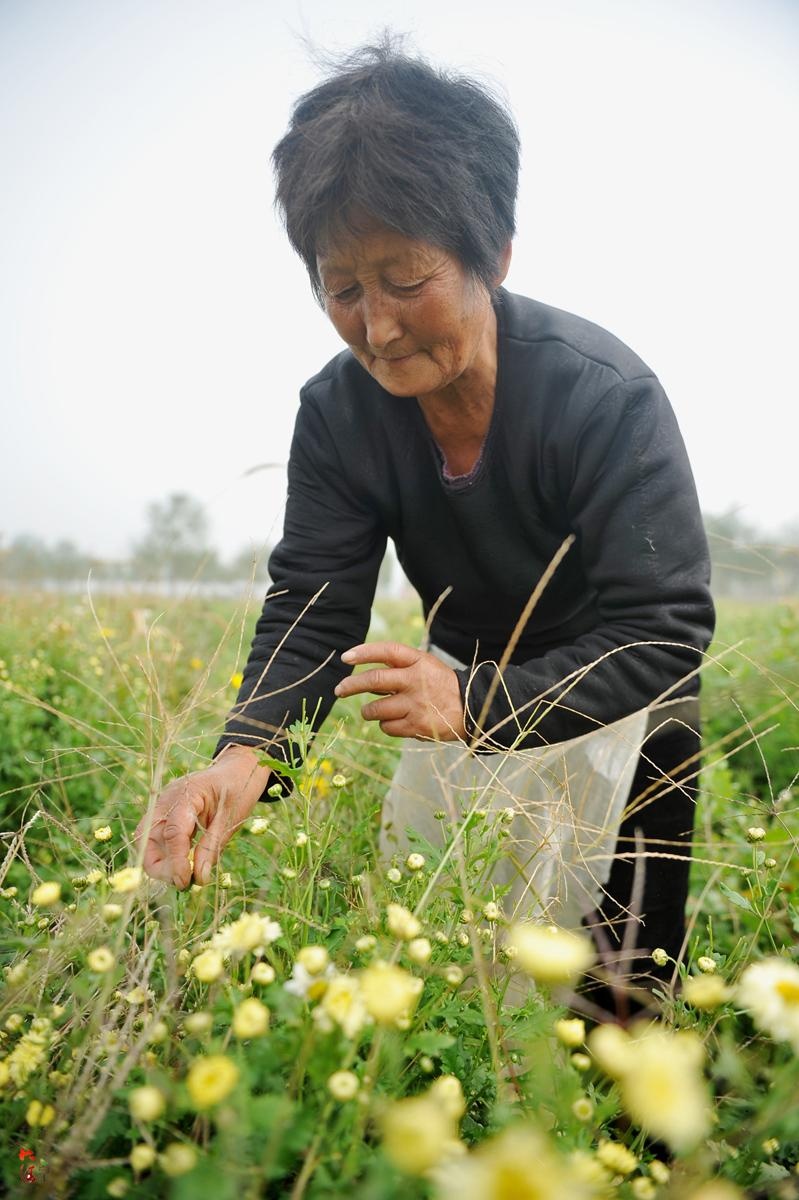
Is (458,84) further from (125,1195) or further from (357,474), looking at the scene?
(125,1195)

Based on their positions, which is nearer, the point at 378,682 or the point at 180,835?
the point at 180,835

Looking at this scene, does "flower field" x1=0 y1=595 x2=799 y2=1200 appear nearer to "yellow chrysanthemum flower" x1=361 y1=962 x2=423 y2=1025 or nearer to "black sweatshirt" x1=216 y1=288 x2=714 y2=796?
"yellow chrysanthemum flower" x1=361 y1=962 x2=423 y2=1025

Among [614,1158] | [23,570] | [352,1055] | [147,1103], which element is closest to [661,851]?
[614,1158]

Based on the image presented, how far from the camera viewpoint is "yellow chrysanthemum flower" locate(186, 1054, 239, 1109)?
0.47 meters

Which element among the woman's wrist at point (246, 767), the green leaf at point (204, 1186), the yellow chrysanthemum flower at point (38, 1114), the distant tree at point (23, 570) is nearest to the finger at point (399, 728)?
the woman's wrist at point (246, 767)

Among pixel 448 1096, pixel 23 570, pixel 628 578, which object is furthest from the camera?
pixel 23 570

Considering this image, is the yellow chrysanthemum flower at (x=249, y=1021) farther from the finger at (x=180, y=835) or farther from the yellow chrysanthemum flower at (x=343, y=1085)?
the finger at (x=180, y=835)

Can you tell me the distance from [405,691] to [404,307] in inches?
27.9

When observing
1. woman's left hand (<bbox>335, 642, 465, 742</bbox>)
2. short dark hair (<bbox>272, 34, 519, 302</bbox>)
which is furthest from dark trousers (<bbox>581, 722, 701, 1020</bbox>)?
short dark hair (<bbox>272, 34, 519, 302</bbox>)

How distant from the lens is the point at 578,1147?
63 centimetres

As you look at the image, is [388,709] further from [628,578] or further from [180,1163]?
[180,1163]

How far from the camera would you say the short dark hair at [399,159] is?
4.55 ft

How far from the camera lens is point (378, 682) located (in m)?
1.29

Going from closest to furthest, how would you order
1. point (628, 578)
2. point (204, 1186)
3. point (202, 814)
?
point (204, 1186) < point (202, 814) < point (628, 578)
